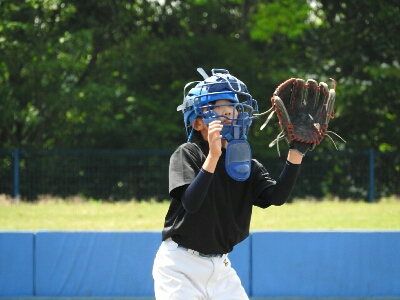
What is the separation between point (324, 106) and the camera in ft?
13.0

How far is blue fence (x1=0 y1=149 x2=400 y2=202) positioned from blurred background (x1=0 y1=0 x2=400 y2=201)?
0.08 feet

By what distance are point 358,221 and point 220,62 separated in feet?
24.1

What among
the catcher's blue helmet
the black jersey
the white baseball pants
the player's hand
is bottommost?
the white baseball pants

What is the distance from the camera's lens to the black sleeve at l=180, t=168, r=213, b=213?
3.42 metres

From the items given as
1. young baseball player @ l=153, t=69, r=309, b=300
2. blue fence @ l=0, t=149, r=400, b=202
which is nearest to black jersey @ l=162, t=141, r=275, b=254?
young baseball player @ l=153, t=69, r=309, b=300

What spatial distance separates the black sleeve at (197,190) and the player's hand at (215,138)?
0.10 meters

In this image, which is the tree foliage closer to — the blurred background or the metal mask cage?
the blurred background

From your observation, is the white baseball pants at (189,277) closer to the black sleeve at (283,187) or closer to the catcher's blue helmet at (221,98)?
the black sleeve at (283,187)

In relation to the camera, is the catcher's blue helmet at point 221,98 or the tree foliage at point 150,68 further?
the tree foliage at point 150,68

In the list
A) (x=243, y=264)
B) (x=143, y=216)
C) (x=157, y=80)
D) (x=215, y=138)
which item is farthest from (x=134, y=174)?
(x=215, y=138)

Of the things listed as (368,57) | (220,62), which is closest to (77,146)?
(220,62)

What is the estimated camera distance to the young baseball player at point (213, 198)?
3656 mm

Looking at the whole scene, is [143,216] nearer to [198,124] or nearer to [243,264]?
[243,264]

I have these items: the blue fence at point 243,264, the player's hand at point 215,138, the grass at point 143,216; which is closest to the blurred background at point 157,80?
the grass at point 143,216
